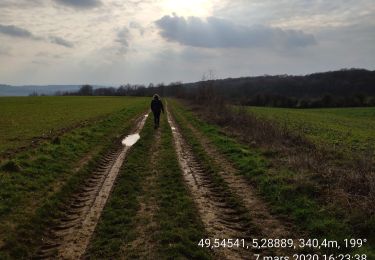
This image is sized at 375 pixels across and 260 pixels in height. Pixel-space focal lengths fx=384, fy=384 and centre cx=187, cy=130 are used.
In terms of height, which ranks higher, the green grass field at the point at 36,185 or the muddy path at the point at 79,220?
the green grass field at the point at 36,185

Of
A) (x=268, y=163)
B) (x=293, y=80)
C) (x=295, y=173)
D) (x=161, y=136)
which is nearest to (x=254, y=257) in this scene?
(x=295, y=173)

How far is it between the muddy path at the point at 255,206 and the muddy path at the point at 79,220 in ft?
10.7

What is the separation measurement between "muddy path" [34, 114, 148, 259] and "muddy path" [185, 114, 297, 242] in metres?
3.27

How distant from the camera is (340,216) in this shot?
7.69 metres

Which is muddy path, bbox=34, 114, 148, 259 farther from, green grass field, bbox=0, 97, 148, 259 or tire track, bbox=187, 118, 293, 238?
tire track, bbox=187, 118, 293, 238

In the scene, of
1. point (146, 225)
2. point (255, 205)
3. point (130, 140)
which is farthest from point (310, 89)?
point (146, 225)

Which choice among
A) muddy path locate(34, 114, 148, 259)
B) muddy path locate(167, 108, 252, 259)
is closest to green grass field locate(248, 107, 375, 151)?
muddy path locate(167, 108, 252, 259)

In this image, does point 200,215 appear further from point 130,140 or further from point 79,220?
point 130,140

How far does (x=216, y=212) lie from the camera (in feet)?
27.5

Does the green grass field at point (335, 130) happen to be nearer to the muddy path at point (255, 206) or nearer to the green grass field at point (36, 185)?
the muddy path at point (255, 206)

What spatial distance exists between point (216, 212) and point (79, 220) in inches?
114

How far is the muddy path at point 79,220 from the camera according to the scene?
21.5 feet

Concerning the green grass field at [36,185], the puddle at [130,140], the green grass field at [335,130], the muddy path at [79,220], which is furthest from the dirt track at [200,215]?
the green grass field at [335,130]

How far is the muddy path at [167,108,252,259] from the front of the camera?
643cm
